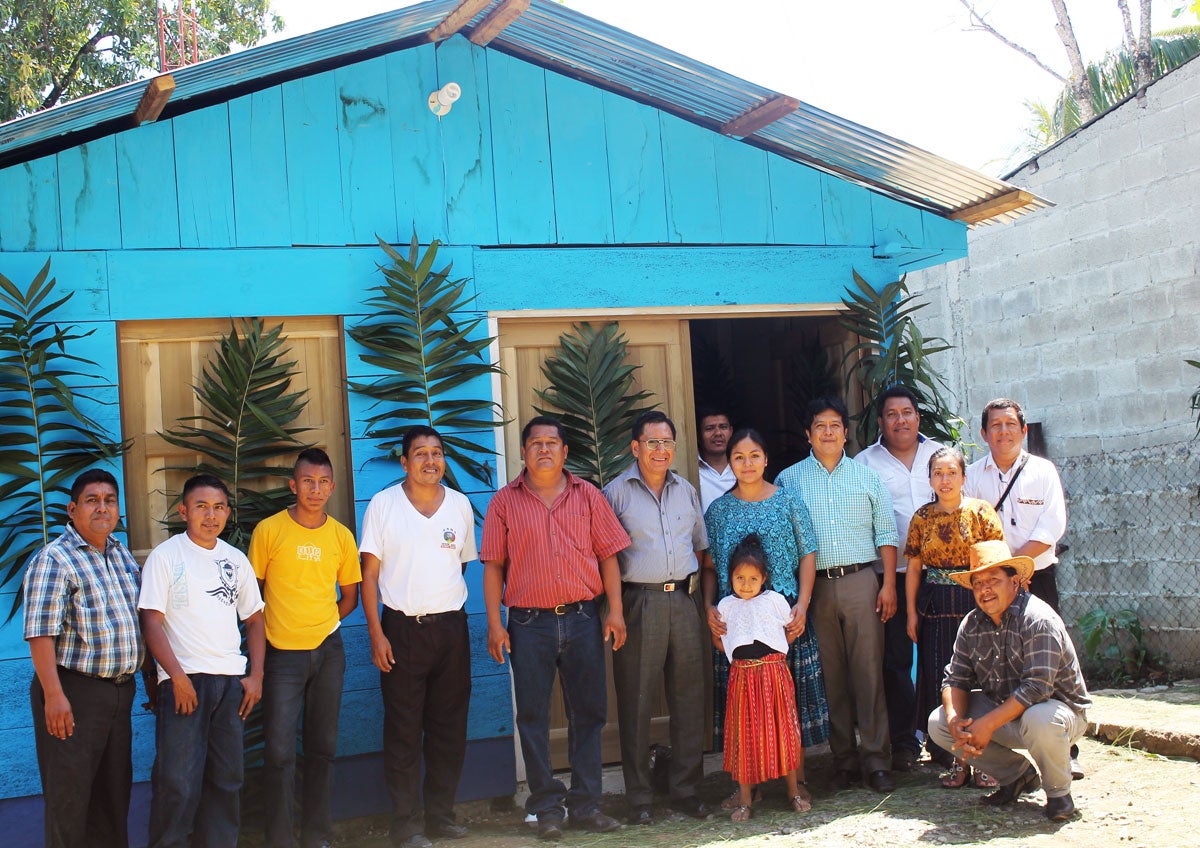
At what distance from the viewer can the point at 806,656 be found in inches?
210

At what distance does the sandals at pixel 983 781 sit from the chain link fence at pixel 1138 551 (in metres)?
3.23

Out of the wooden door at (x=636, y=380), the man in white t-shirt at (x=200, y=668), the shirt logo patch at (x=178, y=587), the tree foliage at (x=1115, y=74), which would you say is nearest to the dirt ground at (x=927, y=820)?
the wooden door at (x=636, y=380)

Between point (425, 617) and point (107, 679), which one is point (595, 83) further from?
point (107, 679)

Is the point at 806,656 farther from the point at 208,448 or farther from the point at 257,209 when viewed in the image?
the point at 257,209

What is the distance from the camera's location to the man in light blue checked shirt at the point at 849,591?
5.37m

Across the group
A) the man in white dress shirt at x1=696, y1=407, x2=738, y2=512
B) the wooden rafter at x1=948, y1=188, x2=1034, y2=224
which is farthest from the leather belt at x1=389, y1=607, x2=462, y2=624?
the wooden rafter at x1=948, y1=188, x2=1034, y2=224

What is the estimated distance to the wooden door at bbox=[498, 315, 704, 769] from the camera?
19.5 feet

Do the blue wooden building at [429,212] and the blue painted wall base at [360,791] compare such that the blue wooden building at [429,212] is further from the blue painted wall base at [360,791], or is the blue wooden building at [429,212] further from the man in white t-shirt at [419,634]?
the man in white t-shirt at [419,634]

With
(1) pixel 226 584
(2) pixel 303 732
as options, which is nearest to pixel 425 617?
(2) pixel 303 732

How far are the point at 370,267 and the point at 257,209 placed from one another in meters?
0.58

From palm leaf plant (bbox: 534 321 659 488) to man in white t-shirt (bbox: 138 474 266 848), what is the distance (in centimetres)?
189

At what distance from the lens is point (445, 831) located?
5070 mm

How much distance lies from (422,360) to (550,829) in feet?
7.29

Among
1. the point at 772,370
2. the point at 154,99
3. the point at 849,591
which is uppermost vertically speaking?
the point at 154,99
